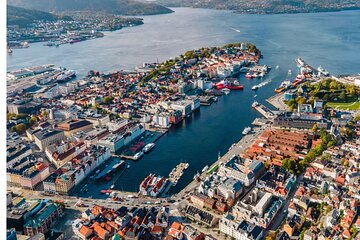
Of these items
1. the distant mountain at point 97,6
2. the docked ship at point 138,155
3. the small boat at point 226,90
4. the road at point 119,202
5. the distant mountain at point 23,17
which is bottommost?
the road at point 119,202

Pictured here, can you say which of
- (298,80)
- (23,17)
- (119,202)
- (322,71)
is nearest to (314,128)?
(298,80)

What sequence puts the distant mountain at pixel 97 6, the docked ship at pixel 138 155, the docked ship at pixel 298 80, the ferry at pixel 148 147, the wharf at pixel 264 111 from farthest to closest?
the distant mountain at pixel 97 6
the docked ship at pixel 298 80
the wharf at pixel 264 111
the ferry at pixel 148 147
the docked ship at pixel 138 155

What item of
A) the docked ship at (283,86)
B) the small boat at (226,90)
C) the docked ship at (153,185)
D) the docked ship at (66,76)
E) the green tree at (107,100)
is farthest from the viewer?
the docked ship at (66,76)

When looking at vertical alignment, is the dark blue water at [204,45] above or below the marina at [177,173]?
above

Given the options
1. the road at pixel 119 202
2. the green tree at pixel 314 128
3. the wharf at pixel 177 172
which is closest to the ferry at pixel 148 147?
the wharf at pixel 177 172

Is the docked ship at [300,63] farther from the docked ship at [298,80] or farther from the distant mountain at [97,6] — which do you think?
the distant mountain at [97,6]

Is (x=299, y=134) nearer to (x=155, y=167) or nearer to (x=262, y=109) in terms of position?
(x=262, y=109)

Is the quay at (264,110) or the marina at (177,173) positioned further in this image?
the quay at (264,110)

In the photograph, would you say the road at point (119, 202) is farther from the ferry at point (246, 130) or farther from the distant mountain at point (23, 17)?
the distant mountain at point (23, 17)
